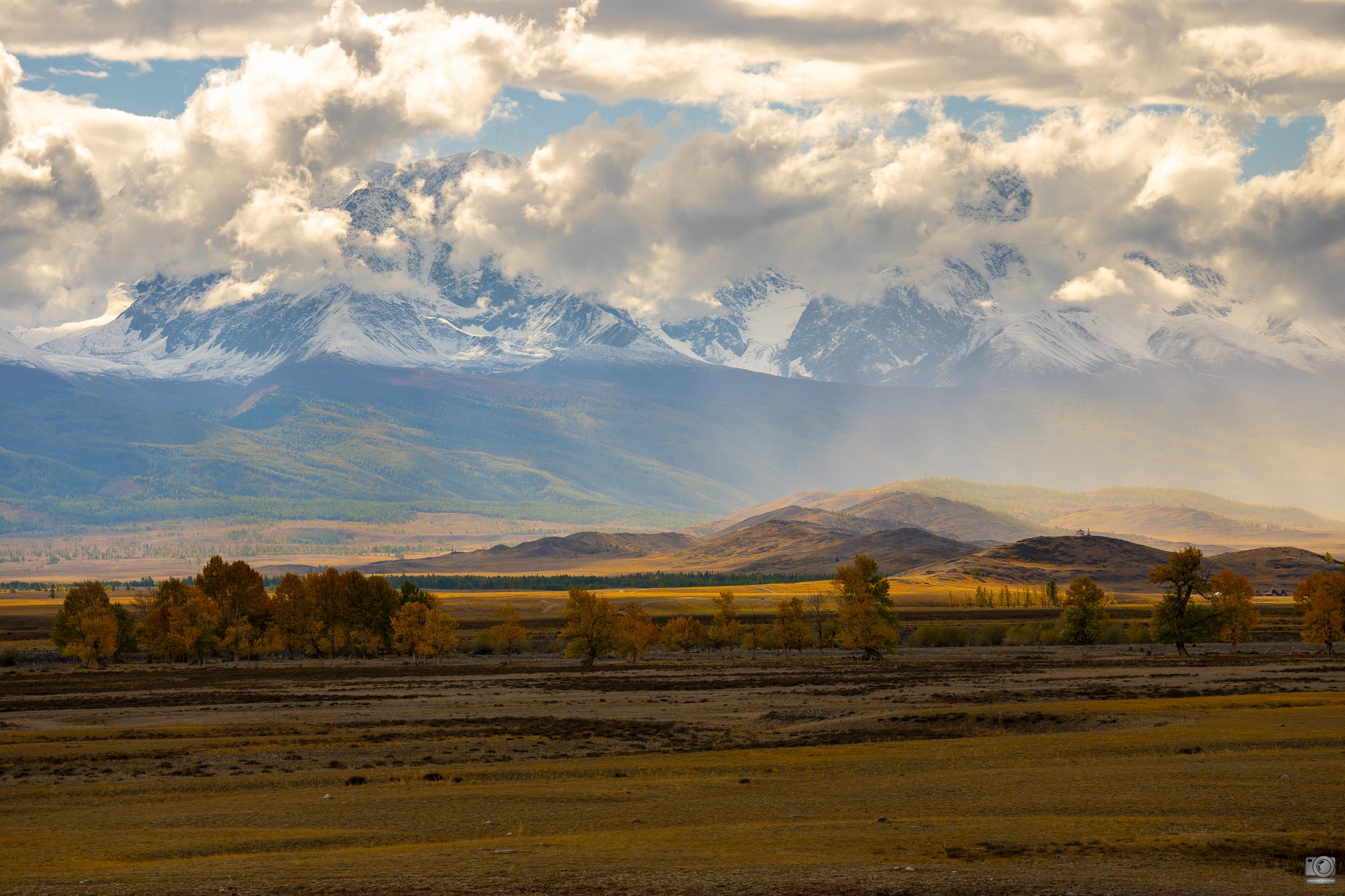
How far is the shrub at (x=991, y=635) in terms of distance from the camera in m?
166

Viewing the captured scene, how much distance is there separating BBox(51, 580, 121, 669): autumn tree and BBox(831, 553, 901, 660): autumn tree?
79.8 metres

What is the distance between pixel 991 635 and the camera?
16900 centimetres

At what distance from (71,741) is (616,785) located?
31.6 meters

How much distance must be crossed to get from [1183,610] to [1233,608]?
242 inches

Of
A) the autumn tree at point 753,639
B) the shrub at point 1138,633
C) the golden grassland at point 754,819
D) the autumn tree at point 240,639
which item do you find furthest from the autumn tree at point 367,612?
the golden grassland at point 754,819

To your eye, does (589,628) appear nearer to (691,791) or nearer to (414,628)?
(414,628)

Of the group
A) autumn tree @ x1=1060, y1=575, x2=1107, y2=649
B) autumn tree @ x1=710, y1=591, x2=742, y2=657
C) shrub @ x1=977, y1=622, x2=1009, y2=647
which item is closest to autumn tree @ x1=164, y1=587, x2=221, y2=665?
autumn tree @ x1=710, y1=591, x2=742, y2=657

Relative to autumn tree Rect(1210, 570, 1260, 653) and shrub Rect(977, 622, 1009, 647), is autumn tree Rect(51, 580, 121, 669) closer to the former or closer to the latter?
shrub Rect(977, 622, 1009, 647)

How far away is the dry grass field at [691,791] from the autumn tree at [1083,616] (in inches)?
2684

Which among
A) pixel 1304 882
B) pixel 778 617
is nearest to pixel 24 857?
pixel 1304 882

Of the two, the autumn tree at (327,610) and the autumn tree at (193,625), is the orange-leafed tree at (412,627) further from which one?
the autumn tree at (193,625)

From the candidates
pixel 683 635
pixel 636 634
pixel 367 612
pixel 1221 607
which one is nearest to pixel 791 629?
pixel 636 634

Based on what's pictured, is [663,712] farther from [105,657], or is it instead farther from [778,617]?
[105,657]

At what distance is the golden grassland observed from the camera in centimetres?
2648
